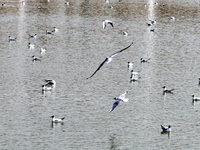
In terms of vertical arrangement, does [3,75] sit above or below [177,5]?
below

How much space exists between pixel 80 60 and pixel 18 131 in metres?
19.9

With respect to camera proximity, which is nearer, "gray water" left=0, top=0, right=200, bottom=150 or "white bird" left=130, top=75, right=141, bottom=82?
"gray water" left=0, top=0, right=200, bottom=150

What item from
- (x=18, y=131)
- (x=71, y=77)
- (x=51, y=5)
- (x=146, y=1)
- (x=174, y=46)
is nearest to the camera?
(x=18, y=131)

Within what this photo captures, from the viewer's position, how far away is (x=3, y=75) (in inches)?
1838

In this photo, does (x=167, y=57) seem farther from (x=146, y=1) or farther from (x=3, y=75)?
(x=146, y=1)

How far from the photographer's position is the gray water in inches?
1304

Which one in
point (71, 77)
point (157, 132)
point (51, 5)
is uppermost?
point (51, 5)

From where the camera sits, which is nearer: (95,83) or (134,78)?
(95,83)

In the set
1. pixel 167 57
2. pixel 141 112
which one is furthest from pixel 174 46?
pixel 141 112

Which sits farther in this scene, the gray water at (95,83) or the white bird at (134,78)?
the white bird at (134,78)

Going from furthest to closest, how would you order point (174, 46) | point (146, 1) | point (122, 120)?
1. point (146, 1)
2. point (174, 46)
3. point (122, 120)

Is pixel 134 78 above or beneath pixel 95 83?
above

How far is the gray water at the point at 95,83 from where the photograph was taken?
33.1m

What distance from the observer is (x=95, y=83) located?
44406mm
